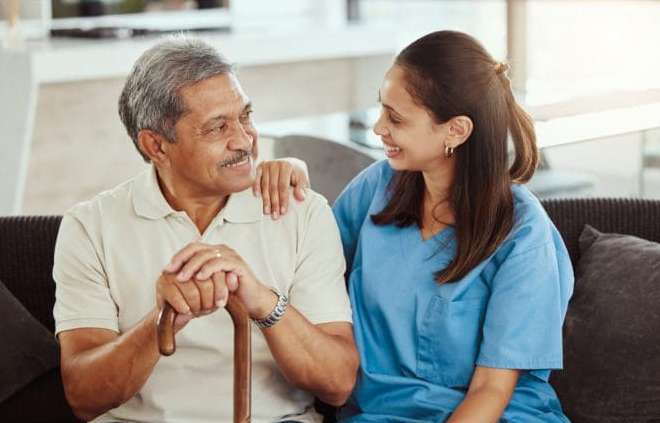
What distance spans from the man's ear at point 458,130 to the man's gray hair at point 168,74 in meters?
0.39

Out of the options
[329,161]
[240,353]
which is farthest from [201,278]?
[329,161]

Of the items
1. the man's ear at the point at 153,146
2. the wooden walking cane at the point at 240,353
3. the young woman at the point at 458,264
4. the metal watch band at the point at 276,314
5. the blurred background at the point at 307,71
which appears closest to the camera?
the wooden walking cane at the point at 240,353

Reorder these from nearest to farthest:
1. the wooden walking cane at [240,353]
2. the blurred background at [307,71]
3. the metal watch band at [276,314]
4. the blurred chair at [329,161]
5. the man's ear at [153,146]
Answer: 1. the wooden walking cane at [240,353]
2. the metal watch band at [276,314]
3. the man's ear at [153,146]
4. the blurred chair at [329,161]
5. the blurred background at [307,71]

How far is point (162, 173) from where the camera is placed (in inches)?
68.7

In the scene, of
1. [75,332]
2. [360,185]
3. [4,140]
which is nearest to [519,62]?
[4,140]

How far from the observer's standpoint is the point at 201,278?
1.30 m

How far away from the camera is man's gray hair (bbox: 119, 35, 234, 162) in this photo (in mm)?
1608

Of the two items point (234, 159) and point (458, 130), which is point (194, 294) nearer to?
point (234, 159)

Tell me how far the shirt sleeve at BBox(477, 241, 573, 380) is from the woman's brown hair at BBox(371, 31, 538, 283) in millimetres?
60

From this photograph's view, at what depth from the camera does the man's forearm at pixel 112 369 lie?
Result: 1.49 metres

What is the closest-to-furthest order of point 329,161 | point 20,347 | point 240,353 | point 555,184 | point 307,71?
point 240,353, point 20,347, point 329,161, point 555,184, point 307,71

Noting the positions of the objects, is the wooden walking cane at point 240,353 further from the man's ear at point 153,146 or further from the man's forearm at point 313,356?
the man's ear at point 153,146

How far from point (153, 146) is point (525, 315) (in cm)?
70

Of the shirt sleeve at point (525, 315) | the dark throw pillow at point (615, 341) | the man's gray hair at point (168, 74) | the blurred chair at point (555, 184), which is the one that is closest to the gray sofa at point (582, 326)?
the dark throw pillow at point (615, 341)
